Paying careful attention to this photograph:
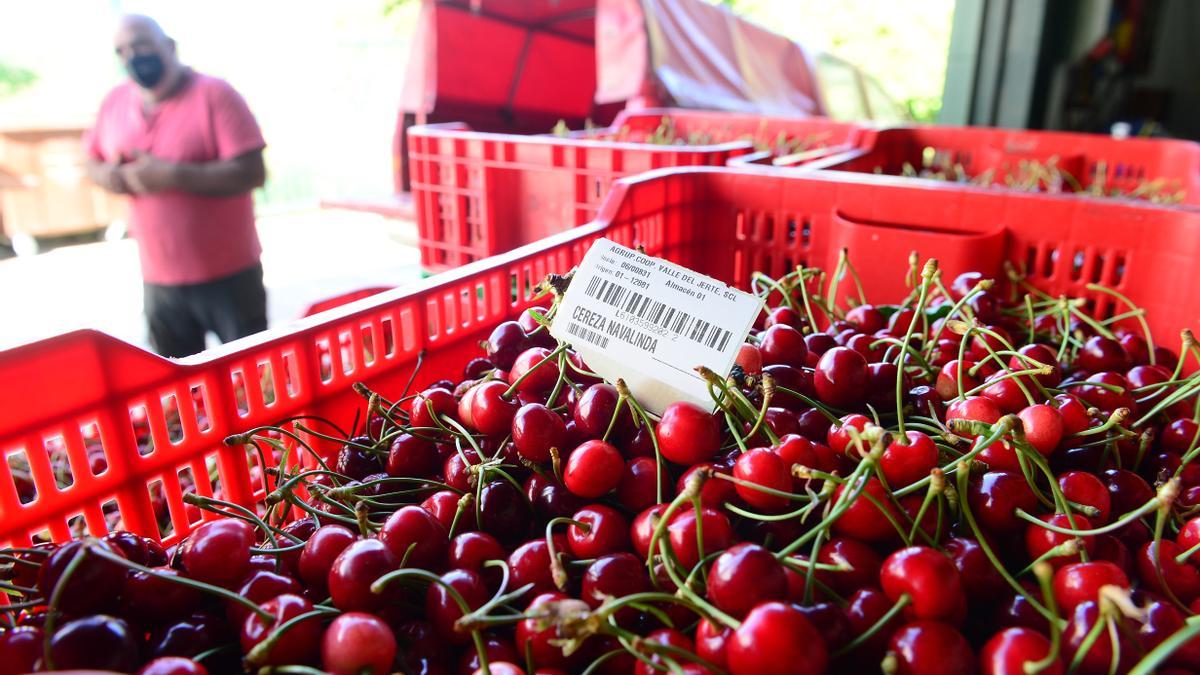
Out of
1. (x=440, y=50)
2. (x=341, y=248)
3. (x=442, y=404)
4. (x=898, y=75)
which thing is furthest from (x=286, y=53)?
(x=442, y=404)

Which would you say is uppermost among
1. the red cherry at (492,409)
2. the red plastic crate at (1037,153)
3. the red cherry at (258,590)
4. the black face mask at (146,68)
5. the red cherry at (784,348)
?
the black face mask at (146,68)

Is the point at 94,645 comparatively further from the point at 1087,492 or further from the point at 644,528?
the point at 1087,492

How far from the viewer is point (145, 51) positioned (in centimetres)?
243

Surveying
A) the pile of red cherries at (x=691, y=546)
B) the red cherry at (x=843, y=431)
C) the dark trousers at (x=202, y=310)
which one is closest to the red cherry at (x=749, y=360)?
the pile of red cherries at (x=691, y=546)

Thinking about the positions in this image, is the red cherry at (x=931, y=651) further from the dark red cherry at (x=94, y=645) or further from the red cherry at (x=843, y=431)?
the dark red cherry at (x=94, y=645)

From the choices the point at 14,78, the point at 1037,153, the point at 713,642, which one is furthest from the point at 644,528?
the point at 14,78

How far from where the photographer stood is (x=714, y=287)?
39.7 inches

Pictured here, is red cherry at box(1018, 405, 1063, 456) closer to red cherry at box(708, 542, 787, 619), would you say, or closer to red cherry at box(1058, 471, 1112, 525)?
red cherry at box(1058, 471, 1112, 525)

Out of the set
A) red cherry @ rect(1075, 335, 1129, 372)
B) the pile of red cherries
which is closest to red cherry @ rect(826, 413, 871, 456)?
the pile of red cherries

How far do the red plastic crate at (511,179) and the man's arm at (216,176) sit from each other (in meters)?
0.51

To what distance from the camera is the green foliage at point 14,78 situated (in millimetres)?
10352

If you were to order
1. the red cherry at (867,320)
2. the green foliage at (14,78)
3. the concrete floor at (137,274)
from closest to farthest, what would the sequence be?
1. the red cherry at (867,320)
2. the concrete floor at (137,274)
3. the green foliage at (14,78)

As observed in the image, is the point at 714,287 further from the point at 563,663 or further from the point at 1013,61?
the point at 1013,61

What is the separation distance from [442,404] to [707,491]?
39 cm
